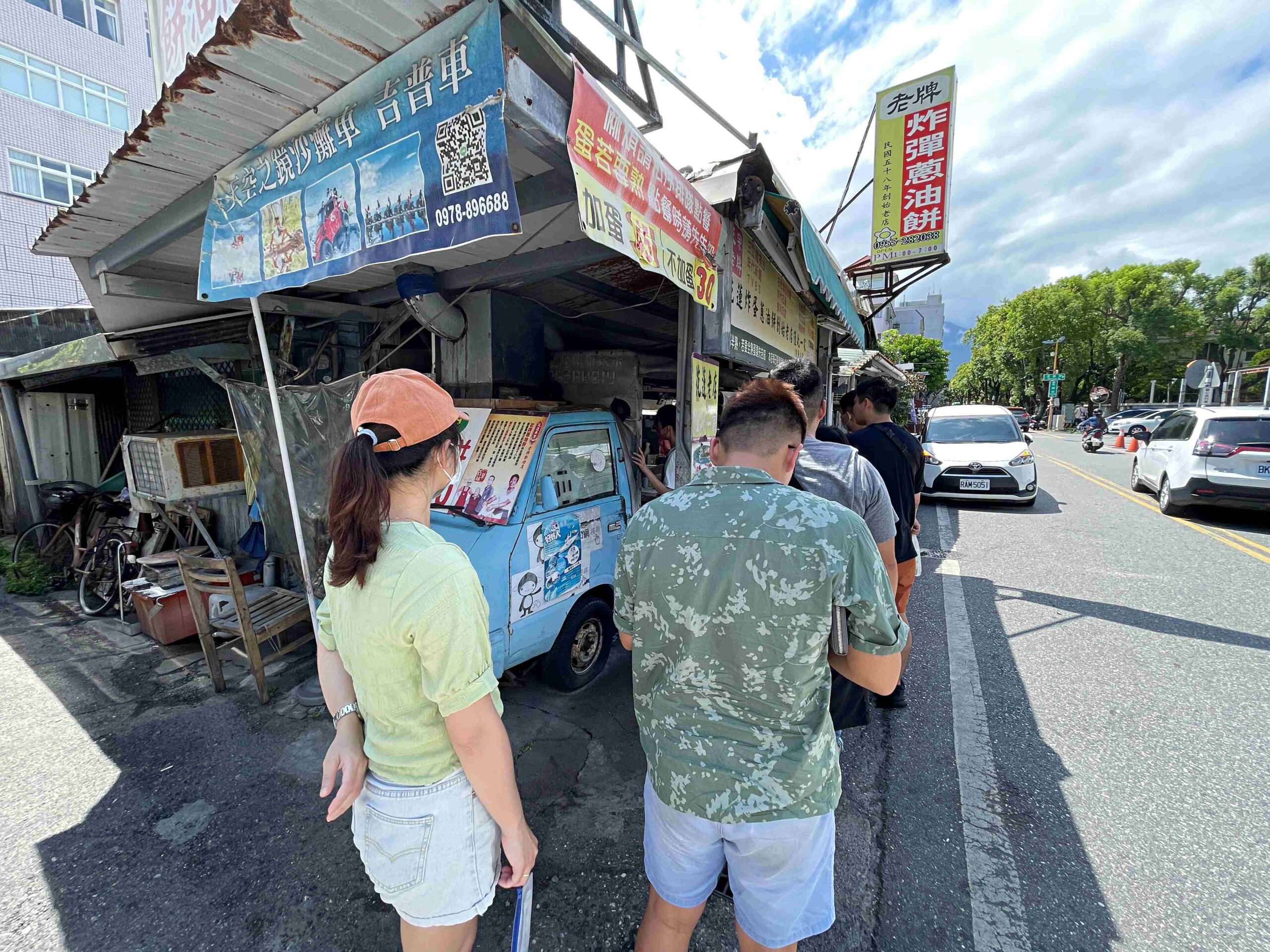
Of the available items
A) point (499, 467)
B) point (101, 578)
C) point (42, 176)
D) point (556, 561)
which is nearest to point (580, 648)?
point (556, 561)

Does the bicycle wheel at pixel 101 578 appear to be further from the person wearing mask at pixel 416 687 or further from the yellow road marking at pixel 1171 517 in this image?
the yellow road marking at pixel 1171 517

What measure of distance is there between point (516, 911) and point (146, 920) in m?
1.76

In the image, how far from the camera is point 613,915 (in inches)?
75.5

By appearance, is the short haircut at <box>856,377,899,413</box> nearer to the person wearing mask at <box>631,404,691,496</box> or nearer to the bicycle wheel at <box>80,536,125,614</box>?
the person wearing mask at <box>631,404,691,496</box>

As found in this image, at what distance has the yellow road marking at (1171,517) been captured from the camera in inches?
241

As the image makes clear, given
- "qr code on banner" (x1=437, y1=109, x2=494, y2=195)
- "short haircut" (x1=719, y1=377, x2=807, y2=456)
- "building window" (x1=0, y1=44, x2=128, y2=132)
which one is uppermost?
"building window" (x1=0, y1=44, x2=128, y2=132)

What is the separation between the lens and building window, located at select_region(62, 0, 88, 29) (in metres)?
13.7

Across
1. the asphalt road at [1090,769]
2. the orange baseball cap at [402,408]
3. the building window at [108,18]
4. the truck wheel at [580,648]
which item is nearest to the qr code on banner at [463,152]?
the orange baseball cap at [402,408]

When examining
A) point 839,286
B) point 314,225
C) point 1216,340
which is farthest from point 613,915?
point 1216,340

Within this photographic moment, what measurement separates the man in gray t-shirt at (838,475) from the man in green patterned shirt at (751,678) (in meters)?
1.15

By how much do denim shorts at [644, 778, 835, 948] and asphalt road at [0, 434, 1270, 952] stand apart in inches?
28.5

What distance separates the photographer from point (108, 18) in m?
14.7

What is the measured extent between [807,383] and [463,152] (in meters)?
1.72

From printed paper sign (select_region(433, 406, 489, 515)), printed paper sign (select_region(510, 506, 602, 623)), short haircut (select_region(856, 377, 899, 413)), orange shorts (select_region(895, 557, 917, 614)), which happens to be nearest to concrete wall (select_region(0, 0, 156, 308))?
printed paper sign (select_region(433, 406, 489, 515))
